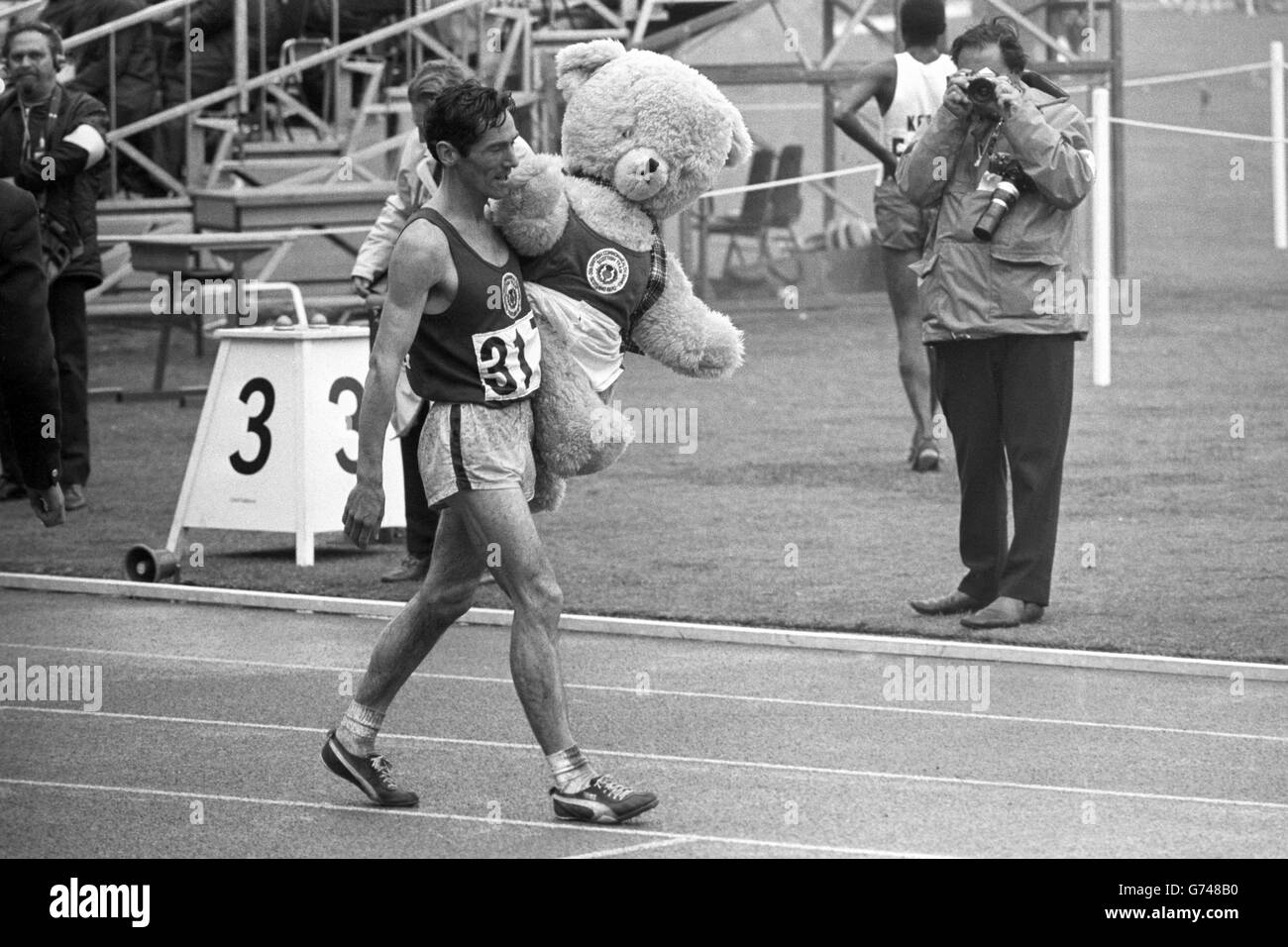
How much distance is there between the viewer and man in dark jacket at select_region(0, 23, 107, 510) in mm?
11898

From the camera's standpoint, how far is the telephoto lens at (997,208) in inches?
325

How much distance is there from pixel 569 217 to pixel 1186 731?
2.47m

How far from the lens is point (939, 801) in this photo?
6.30 metres

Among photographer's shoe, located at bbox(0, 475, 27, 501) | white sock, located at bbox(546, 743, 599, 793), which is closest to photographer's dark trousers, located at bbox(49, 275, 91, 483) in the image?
photographer's shoe, located at bbox(0, 475, 27, 501)

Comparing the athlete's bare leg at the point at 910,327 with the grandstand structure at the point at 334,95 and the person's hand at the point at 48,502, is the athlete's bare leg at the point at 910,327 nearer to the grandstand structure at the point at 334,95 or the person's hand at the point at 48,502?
the person's hand at the point at 48,502

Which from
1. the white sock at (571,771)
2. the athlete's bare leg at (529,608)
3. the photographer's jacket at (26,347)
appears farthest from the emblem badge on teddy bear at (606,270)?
the photographer's jacket at (26,347)

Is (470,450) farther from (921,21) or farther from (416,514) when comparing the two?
(921,21)

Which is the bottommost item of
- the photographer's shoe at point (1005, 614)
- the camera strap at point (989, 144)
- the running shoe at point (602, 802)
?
the running shoe at point (602, 802)

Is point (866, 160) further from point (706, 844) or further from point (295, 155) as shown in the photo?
point (706, 844)

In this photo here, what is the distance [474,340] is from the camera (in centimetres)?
618

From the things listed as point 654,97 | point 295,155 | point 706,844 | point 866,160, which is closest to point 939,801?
point 706,844

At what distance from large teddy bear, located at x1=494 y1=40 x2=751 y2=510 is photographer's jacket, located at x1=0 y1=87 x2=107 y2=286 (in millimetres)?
5573

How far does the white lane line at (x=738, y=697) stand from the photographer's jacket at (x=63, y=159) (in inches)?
152

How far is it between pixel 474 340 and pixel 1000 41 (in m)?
3.09
